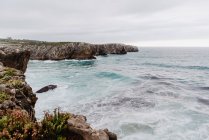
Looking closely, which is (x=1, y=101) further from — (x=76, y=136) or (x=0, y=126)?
(x=76, y=136)

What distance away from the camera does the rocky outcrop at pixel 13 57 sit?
103 feet

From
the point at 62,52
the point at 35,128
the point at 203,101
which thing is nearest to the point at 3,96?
the point at 35,128

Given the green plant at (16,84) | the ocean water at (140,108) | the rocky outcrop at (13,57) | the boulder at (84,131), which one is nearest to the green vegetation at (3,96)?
the green plant at (16,84)

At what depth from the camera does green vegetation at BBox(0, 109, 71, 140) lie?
9406 millimetres

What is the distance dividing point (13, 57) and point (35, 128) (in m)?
24.9

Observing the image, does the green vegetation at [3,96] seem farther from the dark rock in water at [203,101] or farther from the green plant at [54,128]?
the dark rock in water at [203,101]

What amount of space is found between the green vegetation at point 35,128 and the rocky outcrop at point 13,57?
22.1 m

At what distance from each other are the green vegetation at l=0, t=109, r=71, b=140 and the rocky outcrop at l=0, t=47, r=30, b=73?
22.1 m

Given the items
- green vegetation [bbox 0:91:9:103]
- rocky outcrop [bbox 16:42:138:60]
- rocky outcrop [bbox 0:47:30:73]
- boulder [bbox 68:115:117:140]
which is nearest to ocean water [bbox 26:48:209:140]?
rocky outcrop [bbox 0:47:30:73]

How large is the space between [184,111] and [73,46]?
7906 centimetres

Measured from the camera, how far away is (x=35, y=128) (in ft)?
31.9

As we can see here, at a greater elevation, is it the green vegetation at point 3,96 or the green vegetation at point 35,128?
the green vegetation at point 3,96

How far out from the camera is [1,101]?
13.1 meters

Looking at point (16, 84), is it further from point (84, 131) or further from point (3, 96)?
point (84, 131)
